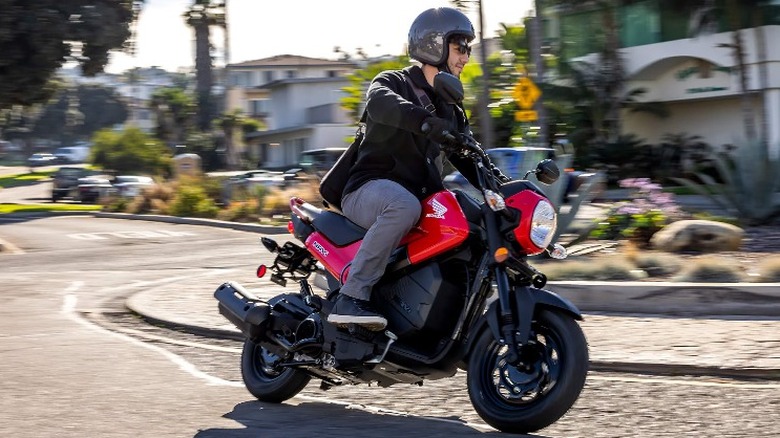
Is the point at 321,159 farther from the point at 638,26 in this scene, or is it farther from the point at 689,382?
the point at 689,382

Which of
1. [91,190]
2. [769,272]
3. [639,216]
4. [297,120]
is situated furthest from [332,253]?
[297,120]

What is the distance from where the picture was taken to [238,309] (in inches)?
265

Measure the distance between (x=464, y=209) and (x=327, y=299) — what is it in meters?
1.11

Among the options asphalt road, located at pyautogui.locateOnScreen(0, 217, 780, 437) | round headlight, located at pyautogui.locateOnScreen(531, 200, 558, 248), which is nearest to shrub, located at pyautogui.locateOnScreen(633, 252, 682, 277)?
asphalt road, located at pyautogui.locateOnScreen(0, 217, 780, 437)

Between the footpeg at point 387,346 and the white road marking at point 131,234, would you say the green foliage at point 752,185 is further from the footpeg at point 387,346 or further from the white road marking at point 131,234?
the white road marking at point 131,234

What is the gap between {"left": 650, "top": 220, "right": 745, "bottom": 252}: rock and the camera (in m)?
13.0

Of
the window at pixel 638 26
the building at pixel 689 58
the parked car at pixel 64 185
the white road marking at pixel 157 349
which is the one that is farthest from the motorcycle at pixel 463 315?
the parked car at pixel 64 185

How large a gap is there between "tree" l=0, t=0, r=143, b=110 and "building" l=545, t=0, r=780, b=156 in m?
14.7

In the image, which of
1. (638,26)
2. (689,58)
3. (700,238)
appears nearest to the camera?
(700,238)

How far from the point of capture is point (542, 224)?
17.9 feet

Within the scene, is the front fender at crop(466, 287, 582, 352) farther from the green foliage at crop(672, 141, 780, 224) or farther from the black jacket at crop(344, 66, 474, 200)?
the green foliage at crop(672, 141, 780, 224)

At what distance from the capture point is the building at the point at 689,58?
31.5m

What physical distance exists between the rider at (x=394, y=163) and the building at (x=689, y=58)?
86.3 feet

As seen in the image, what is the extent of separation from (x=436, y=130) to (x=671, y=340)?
354cm
